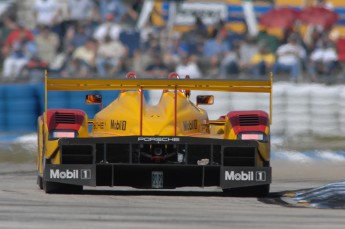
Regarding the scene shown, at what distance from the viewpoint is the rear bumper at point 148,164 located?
11234 millimetres

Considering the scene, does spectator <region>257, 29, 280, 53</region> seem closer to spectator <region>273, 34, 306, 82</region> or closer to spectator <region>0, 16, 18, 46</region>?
spectator <region>273, 34, 306, 82</region>

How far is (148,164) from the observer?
443 inches

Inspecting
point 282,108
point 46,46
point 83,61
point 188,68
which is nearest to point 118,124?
point 282,108

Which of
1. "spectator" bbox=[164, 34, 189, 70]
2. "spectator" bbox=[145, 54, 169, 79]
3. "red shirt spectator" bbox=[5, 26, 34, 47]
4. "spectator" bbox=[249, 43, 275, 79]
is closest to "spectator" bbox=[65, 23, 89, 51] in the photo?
"red shirt spectator" bbox=[5, 26, 34, 47]

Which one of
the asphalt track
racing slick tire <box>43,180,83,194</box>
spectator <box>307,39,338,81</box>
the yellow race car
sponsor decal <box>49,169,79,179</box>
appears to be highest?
spectator <box>307,39,338,81</box>

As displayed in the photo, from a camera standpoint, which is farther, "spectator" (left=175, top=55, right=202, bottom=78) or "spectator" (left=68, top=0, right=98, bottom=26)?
"spectator" (left=68, top=0, right=98, bottom=26)

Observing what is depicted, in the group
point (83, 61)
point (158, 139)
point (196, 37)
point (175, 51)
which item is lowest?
point (158, 139)

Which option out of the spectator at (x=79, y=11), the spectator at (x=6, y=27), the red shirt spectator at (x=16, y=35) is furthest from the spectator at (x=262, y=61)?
the spectator at (x=6, y=27)

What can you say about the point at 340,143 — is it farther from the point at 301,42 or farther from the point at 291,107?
the point at 301,42

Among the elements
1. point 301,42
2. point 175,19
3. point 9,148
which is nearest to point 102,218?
point 9,148

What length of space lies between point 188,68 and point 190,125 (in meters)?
11.0

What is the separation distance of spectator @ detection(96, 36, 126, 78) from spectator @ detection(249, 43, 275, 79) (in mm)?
2692

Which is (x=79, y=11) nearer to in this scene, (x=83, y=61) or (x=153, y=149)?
(x=83, y=61)

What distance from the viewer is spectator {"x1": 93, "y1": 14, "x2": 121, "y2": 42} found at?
24734 millimetres
